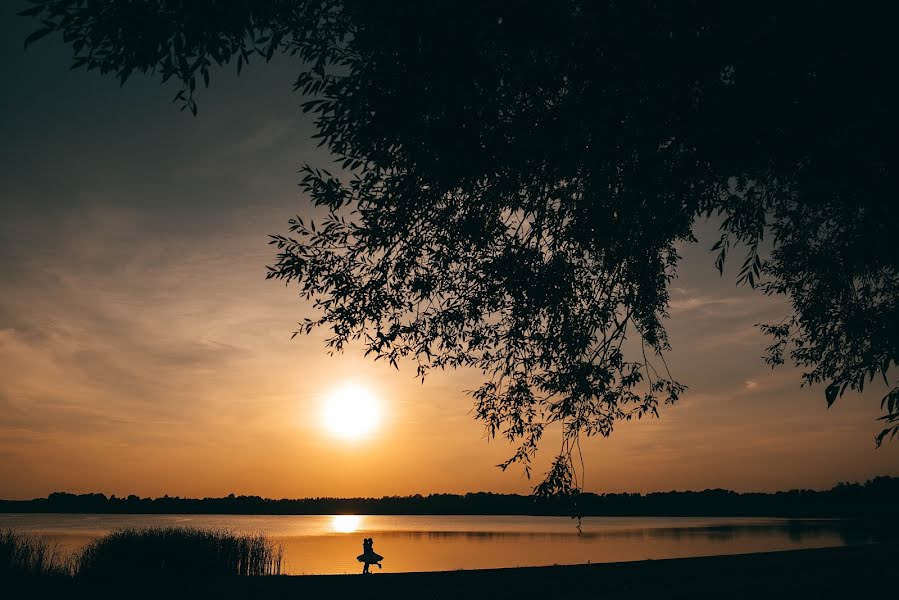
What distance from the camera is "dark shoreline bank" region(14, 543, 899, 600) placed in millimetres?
13430

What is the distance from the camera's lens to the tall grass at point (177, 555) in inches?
1005

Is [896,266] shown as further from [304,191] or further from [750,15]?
[304,191]

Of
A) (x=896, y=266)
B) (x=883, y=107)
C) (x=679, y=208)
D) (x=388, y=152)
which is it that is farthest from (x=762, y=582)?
(x=388, y=152)

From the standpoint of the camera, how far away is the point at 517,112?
793 centimetres

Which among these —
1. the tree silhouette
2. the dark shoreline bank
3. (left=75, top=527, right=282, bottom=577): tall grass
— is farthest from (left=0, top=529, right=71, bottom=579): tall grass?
the tree silhouette

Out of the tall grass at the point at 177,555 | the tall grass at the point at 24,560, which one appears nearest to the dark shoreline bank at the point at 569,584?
the tall grass at the point at 24,560

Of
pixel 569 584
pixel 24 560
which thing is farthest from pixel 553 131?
pixel 24 560

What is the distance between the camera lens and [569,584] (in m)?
14.6

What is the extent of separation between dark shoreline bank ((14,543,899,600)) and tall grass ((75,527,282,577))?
849 cm

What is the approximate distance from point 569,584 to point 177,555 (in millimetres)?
19680

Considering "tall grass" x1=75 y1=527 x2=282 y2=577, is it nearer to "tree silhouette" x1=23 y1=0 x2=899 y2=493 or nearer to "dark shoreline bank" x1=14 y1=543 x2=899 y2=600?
"dark shoreline bank" x1=14 y1=543 x2=899 y2=600

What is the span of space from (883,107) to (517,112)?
3875mm

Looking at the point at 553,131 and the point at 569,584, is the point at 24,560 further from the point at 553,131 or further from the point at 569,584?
the point at 553,131

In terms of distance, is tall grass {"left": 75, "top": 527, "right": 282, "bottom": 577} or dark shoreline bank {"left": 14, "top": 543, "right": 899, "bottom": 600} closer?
dark shoreline bank {"left": 14, "top": 543, "right": 899, "bottom": 600}
